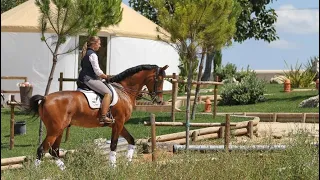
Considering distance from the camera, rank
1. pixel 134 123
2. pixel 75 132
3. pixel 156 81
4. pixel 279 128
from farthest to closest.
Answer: pixel 134 123
pixel 279 128
pixel 75 132
pixel 156 81

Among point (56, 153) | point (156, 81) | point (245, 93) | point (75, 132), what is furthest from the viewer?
point (245, 93)

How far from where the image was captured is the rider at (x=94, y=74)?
34.0ft

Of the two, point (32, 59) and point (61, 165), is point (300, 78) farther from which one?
point (61, 165)

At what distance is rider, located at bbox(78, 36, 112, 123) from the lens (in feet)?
34.0

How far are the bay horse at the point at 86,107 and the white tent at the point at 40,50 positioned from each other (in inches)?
447

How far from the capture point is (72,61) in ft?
77.3

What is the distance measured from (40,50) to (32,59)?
0.40 meters

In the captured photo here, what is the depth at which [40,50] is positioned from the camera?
23641 mm

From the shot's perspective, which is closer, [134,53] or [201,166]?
[201,166]

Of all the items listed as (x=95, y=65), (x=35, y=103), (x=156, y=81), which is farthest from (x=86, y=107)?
(x=156, y=81)

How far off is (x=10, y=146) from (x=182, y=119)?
587 cm

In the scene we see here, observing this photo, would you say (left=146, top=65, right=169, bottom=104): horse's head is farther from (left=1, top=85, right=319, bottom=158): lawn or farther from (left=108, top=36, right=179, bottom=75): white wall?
(left=108, top=36, right=179, bottom=75): white wall

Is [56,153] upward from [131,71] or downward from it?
downward

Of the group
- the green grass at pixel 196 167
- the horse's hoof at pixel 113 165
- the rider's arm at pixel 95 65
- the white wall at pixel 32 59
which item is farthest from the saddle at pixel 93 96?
the white wall at pixel 32 59
